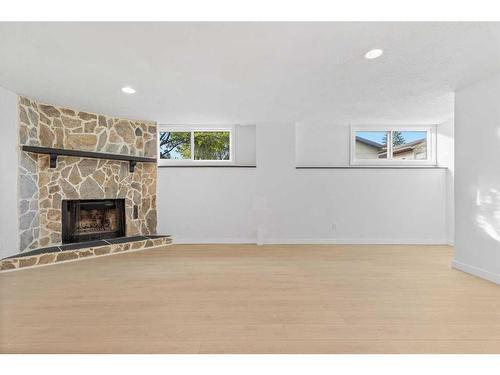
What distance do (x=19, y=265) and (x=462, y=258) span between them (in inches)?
225

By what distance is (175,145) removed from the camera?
490 centimetres

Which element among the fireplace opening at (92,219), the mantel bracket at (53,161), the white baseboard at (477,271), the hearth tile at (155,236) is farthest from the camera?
the hearth tile at (155,236)

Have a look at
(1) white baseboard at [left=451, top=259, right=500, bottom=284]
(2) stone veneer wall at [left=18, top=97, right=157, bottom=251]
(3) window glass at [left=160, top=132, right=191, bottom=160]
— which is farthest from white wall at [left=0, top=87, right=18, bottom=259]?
(1) white baseboard at [left=451, top=259, right=500, bottom=284]

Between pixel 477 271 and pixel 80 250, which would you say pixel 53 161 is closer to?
pixel 80 250

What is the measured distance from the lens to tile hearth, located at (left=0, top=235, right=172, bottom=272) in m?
3.07

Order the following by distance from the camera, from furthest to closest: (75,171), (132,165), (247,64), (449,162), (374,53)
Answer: (449,162), (132,165), (75,171), (247,64), (374,53)

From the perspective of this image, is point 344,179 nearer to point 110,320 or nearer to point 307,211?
point 307,211

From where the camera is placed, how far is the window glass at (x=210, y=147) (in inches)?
194

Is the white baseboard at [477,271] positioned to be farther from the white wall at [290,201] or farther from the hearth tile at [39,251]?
the hearth tile at [39,251]

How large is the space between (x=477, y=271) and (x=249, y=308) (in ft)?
9.23

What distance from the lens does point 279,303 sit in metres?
2.12

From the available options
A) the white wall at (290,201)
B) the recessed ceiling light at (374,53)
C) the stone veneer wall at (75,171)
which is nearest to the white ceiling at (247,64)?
the recessed ceiling light at (374,53)

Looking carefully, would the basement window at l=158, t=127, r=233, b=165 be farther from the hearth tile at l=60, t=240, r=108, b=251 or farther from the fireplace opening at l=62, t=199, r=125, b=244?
the hearth tile at l=60, t=240, r=108, b=251

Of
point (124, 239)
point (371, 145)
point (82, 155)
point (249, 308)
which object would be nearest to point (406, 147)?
point (371, 145)
